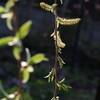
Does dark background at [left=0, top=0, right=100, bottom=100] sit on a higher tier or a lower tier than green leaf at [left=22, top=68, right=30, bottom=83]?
lower

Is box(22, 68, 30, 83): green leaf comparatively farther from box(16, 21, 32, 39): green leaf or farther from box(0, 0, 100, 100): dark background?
box(0, 0, 100, 100): dark background

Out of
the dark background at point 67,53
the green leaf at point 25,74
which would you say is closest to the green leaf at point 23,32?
the green leaf at point 25,74

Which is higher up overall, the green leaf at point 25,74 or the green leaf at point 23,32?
the green leaf at point 23,32

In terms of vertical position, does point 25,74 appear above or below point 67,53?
above

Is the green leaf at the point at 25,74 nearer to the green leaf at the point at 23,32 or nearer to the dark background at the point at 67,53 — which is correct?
the green leaf at the point at 23,32

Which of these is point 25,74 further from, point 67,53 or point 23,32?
point 67,53

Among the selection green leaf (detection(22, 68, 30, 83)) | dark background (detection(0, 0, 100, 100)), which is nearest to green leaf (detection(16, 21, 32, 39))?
green leaf (detection(22, 68, 30, 83))

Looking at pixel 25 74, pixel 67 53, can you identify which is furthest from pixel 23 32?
pixel 67 53

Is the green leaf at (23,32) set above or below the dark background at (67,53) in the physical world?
above

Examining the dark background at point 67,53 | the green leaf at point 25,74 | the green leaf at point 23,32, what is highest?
the green leaf at point 23,32

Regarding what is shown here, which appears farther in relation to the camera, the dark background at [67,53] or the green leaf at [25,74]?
the dark background at [67,53]
